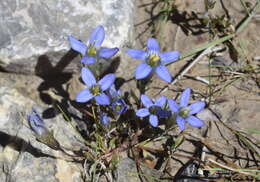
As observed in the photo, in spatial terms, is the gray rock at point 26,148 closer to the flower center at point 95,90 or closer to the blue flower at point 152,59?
the flower center at point 95,90

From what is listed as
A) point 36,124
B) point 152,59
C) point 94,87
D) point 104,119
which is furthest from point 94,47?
point 36,124

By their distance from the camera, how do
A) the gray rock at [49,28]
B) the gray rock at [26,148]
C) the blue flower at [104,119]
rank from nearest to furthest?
the gray rock at [26,148] < the blue flower at [104,119] < the gray rock at [49,28]

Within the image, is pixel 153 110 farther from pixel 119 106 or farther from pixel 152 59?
pixel 152 59

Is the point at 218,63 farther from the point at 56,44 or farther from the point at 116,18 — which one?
the point at 56,44

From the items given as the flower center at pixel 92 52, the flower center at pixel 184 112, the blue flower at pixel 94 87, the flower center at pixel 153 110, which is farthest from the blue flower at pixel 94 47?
the flower center at pixel 184 112

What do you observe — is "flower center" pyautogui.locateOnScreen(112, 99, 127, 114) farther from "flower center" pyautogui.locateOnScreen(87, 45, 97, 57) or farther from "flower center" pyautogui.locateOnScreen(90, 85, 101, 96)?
"flower center" pyautogui.locateOnScreen(87, 45, 97, 57)

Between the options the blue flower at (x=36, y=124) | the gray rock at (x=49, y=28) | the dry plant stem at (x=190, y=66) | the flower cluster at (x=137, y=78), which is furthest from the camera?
the dry plant stem at (x=190, y=66)
